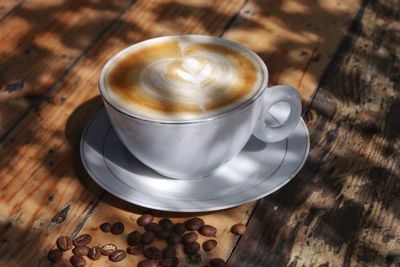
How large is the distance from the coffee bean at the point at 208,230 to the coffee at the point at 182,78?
0.19m

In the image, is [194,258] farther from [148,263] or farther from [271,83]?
[271,83]

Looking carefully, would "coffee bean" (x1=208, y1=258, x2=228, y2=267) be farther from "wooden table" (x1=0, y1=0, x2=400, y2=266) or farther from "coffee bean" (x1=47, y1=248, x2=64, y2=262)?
"coffee bean" (x1=47, y1=248, x2=64, y2=262)

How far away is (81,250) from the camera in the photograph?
3.23 feet

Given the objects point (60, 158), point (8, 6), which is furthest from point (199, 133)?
point (8, 6)

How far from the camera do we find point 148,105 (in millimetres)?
978

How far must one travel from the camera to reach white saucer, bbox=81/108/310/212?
3.33 ft

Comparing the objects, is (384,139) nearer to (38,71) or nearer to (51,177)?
(51,177)

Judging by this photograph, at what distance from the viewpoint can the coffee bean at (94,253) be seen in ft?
3.22

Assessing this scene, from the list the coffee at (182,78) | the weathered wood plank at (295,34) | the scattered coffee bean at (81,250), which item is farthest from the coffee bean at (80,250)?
the weathered wood plank at (295,34)

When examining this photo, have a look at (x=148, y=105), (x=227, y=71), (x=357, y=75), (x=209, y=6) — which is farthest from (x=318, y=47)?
(x=148, y=105)

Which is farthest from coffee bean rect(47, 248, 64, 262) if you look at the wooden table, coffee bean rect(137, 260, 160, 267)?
coffee bean rect(137, 260, 160, 267)

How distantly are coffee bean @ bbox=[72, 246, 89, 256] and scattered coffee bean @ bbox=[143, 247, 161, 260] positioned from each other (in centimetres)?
9

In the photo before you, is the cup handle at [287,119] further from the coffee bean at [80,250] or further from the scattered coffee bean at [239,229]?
the coffee bean at [80,250]

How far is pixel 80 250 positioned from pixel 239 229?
0.81 ft
